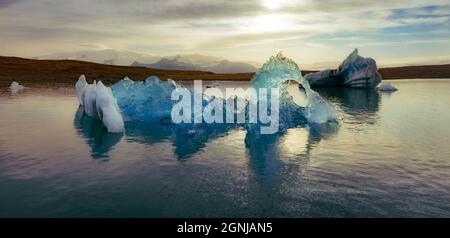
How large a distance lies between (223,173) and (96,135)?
7.14 meters

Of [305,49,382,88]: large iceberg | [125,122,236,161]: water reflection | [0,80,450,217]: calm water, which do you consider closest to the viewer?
[0,80,450,217]: calm water

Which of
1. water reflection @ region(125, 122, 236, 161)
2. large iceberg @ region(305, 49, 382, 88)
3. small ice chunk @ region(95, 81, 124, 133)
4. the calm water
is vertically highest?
large iceberg @ region(305, 49, 382, 88)

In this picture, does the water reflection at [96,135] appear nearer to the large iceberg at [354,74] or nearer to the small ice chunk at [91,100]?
the small ice chunk at [91,100]

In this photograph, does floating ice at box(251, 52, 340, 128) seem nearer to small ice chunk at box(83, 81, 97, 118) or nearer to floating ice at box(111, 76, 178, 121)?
floating ice at box(111, 76, 178, 121)

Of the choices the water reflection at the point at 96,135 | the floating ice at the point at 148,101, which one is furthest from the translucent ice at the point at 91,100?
the floating ice at the point at 148,101

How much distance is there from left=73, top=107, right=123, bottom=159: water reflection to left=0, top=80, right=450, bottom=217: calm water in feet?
0.21

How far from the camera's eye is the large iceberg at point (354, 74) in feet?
150

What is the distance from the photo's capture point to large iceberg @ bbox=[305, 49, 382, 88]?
45812mm

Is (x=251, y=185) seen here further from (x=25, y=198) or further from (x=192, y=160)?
(x=25, y=198)

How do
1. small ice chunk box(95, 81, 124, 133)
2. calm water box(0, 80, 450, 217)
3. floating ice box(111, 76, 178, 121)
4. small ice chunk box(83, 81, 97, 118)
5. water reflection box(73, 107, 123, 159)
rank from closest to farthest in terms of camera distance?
calm water box(0, 80, 450, 217), water reflection box(73, 107, 123, 159), small ice chunk box(95, 81, 124, 133), floating ice box(111, 76, 178, 121), small ice chunk box(83, 81, 97, 118)

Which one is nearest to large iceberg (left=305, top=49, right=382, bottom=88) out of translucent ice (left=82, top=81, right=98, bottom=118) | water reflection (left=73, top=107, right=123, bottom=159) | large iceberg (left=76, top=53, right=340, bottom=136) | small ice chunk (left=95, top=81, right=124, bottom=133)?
large iceberg (left=76, top=53, right=340, bottom=136)

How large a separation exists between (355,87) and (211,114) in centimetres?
3568

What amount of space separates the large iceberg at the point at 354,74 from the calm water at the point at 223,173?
2973 cm
